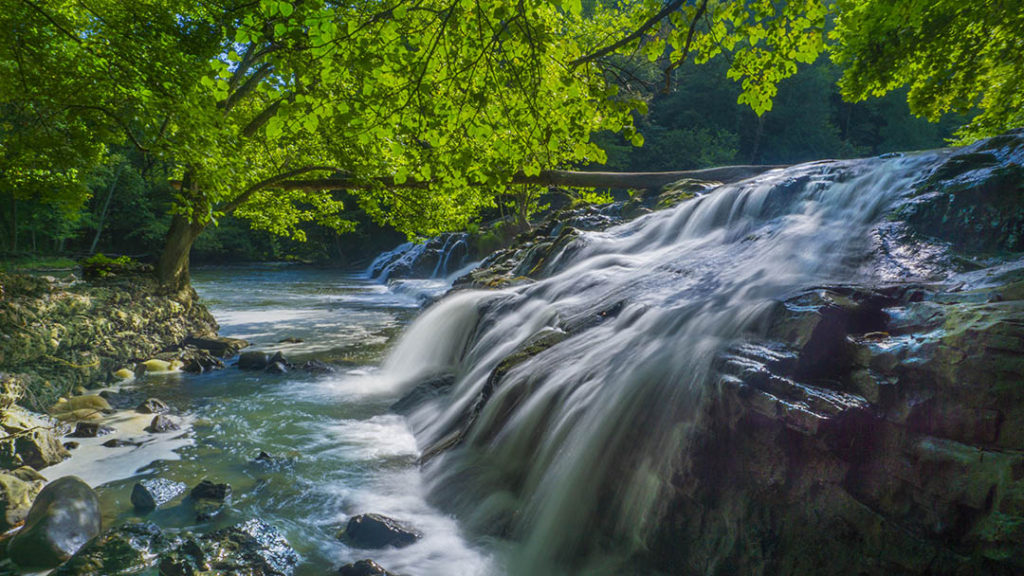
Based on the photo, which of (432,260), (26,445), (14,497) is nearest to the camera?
(14,497)

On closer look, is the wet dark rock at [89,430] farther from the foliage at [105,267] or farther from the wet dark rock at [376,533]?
the foliage at [105,267]

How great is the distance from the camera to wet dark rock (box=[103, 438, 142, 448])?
495cm

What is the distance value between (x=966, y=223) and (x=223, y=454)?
7709 millimetres

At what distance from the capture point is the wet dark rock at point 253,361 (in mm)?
8320

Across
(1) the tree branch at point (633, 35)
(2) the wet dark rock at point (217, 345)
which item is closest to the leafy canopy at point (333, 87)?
(1) the tree branch at point (633, 35)

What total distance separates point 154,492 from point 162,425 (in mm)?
1932

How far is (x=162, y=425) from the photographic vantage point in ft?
18.0

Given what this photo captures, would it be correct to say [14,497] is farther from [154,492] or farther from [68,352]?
[68,352]

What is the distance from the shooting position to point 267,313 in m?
14.9

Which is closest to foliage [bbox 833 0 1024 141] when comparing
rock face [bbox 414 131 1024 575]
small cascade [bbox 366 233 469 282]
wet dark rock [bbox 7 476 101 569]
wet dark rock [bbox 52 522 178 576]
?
rock face [bbox 414 131 1024 575]

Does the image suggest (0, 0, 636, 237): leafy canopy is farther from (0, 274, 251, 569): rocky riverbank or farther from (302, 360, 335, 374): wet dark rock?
(302, 360, 335, 374): wet dark rock

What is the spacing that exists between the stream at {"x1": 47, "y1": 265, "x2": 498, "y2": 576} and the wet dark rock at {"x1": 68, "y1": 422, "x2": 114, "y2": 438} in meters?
0.15

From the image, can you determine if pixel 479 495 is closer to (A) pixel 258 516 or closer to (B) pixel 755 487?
(A) pixel 258 516

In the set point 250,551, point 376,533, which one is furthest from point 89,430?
point 376,533
